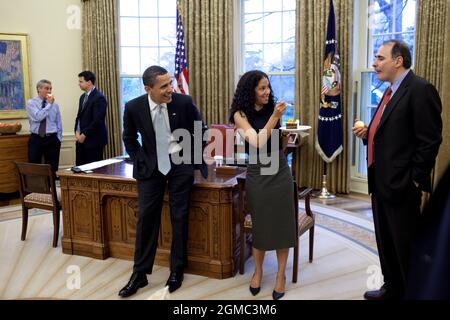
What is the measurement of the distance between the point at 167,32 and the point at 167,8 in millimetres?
367

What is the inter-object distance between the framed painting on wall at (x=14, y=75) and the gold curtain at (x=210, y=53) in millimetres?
2435

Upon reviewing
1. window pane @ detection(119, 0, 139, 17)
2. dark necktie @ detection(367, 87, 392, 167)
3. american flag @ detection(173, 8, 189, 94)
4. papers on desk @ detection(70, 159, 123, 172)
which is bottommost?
papers on desk @ detection(70, 159, 123, 172)

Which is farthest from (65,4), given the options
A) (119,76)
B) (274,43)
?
(274,43)

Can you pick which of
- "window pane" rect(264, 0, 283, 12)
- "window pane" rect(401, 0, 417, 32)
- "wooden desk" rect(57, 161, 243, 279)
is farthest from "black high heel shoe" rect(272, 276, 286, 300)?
"window pane" rect(264, 0, 283, 12)

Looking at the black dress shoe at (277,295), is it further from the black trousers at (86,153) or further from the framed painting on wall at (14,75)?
the framed painting on wall at (14,75)

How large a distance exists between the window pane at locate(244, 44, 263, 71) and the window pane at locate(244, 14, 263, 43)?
9 centimetres

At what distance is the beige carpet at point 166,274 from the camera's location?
3.20 metres

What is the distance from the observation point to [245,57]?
22.6 feet

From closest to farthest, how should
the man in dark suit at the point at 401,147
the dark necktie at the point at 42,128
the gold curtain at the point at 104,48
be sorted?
the man in dark suit at the point at 401,147 → the dark necktie at the point at 42,128 → the gold curtain at the point at 104,48

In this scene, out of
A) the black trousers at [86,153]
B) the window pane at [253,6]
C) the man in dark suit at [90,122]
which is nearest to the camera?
the man in dark suit at [90,122]

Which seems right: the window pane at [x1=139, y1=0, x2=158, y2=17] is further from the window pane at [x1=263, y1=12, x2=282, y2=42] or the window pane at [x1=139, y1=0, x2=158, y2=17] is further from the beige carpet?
the beige carpet

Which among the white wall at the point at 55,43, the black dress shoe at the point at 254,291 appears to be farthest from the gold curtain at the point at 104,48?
the black dress shoe at the point at 254,291

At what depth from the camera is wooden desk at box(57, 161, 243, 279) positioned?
3.43 m
